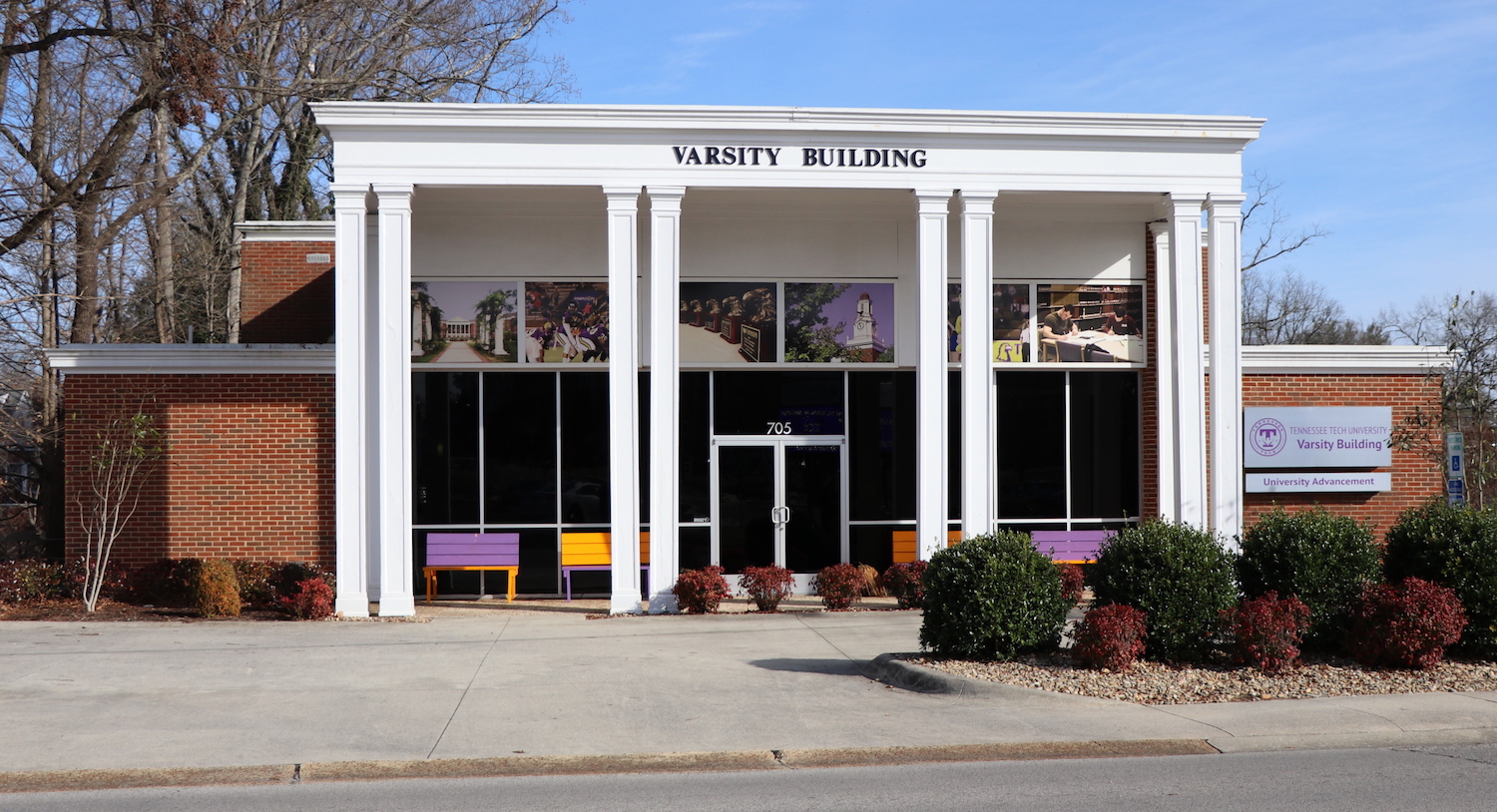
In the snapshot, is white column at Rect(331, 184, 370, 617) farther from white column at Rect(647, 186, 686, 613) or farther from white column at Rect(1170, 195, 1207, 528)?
white column at Rect(1170, 195, 1207, 528)

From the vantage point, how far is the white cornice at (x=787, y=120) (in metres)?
14.7

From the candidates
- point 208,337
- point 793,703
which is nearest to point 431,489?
point 793,703

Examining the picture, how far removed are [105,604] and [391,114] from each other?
7.66 metres

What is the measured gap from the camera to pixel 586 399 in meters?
17.5

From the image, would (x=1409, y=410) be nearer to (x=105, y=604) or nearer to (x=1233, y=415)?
(x=1233, y=415)

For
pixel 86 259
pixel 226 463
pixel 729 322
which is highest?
pixel 86 259

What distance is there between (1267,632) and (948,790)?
431cm

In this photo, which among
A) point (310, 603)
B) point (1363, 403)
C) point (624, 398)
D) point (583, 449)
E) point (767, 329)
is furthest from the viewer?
point (1363, 403)


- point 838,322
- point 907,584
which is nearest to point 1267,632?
point 907,584

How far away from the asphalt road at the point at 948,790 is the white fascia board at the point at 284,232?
13.0 m

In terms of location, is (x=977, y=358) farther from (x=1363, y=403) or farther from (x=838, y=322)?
(x=1363, y=403)

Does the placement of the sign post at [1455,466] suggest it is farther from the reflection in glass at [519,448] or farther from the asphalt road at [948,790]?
the reflection in glass at [519,448]

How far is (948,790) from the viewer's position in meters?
7.22

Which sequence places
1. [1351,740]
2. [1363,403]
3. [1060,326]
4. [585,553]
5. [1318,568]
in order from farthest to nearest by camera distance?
[1363,403] < [1060,326] < [585,553] < [1318,568] < [1351,740]
